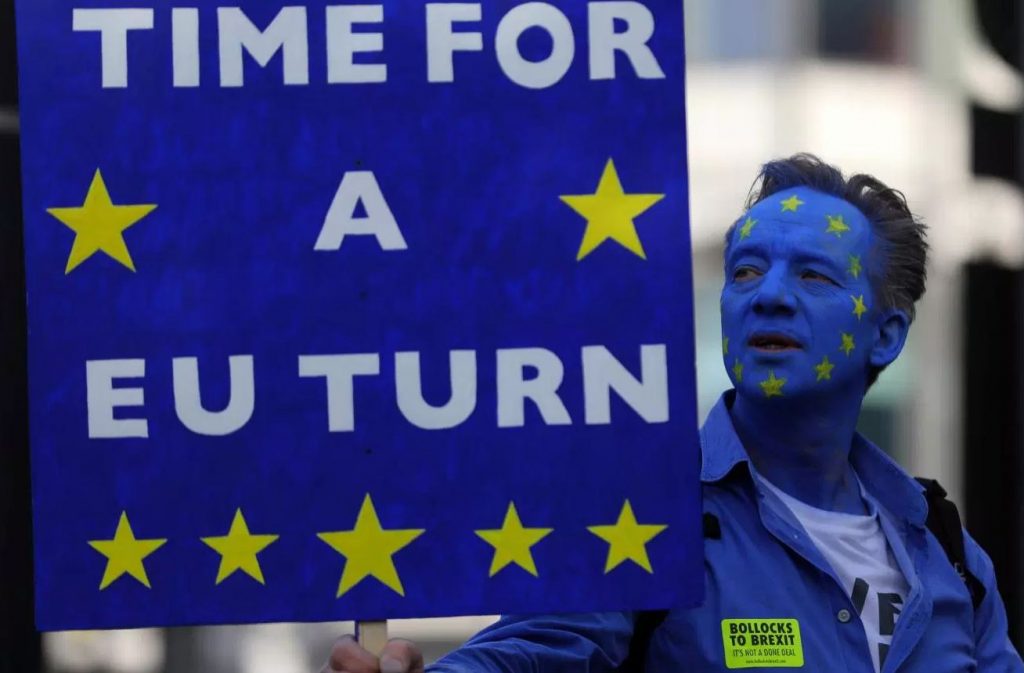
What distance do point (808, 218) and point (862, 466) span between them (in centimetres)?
48

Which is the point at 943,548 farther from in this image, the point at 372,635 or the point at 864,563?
the point at 372,635

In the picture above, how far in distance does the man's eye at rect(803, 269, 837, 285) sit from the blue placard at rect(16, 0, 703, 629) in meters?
0.40

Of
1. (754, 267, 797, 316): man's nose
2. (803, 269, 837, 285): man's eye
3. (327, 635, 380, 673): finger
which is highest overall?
(803, 269, 837, 285): man's eye

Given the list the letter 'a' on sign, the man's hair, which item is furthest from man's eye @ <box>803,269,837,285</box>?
the letter 'a' on sign

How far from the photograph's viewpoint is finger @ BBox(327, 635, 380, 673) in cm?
300

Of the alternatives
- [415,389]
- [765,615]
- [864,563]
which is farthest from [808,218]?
[415,389]

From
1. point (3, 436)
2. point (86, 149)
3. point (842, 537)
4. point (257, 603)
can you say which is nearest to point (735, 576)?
point (842, 537)

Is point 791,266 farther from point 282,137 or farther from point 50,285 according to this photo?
point 50,285

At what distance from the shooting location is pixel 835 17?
952 centimetres

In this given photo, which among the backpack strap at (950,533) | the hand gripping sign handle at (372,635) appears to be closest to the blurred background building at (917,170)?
the backpack strap at (950,533)

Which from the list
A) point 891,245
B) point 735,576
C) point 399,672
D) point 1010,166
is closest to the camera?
point 399,672

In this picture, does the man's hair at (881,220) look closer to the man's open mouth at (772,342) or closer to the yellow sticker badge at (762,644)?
the man's open mouth at (772,342)

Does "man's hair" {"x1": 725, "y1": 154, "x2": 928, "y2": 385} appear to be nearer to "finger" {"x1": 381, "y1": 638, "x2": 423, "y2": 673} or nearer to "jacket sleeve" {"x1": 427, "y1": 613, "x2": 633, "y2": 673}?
"jacket sleeve" {"x1": 427, "y1": 613, "x2": 633, "y2": 673}

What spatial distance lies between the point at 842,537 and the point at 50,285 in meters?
1.38
